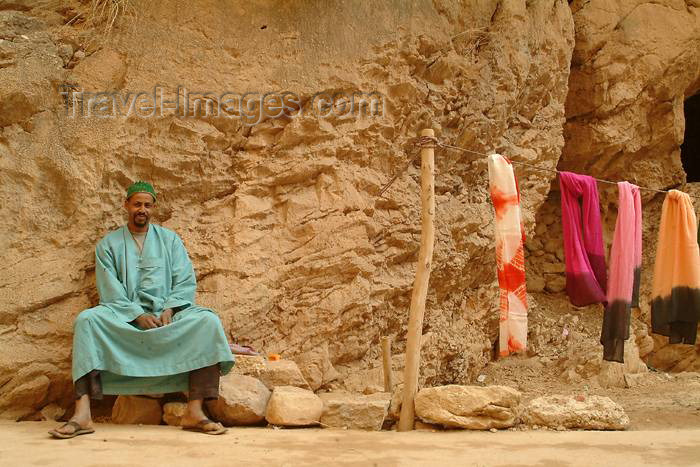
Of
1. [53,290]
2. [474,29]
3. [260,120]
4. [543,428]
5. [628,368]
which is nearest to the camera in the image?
[543,428]

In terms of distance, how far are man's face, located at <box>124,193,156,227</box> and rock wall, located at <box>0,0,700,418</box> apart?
325 millimetres

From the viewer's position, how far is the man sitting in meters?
4.03

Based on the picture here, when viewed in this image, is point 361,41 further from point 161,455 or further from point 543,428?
point 161,455

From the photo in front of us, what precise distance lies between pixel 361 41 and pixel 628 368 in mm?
4412

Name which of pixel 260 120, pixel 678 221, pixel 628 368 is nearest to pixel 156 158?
pixel 260 120

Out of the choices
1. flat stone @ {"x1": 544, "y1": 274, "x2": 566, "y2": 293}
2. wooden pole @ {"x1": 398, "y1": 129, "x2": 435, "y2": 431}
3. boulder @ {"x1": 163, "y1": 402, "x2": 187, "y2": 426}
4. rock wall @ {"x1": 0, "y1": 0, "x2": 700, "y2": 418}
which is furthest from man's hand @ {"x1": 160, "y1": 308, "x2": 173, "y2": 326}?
flat stone @ {"x1": 544, "y1": 274, "x2": 566, "y2": 293}

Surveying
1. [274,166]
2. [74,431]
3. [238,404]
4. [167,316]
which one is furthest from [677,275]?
[74,431]

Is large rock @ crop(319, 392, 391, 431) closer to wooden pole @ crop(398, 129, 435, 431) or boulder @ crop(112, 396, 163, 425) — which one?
wooden pole @ crop(398, 129, 435, 431)

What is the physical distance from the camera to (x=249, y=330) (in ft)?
17.0

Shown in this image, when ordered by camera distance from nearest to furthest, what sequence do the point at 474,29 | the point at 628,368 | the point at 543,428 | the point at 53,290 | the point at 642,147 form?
the point at 543,428 < the point at 53,290 < the point at 474,29 < the point at 628,368 < the point at 642,147

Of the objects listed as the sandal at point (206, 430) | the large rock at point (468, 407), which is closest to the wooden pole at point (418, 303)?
the large rock at point (468, 407)

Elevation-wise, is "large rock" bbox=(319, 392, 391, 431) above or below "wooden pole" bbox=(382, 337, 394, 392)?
below

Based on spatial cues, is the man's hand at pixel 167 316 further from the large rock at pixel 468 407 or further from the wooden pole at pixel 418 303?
the large rock at pixel 468 407

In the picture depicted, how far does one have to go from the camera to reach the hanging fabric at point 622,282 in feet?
Result: 16.2
